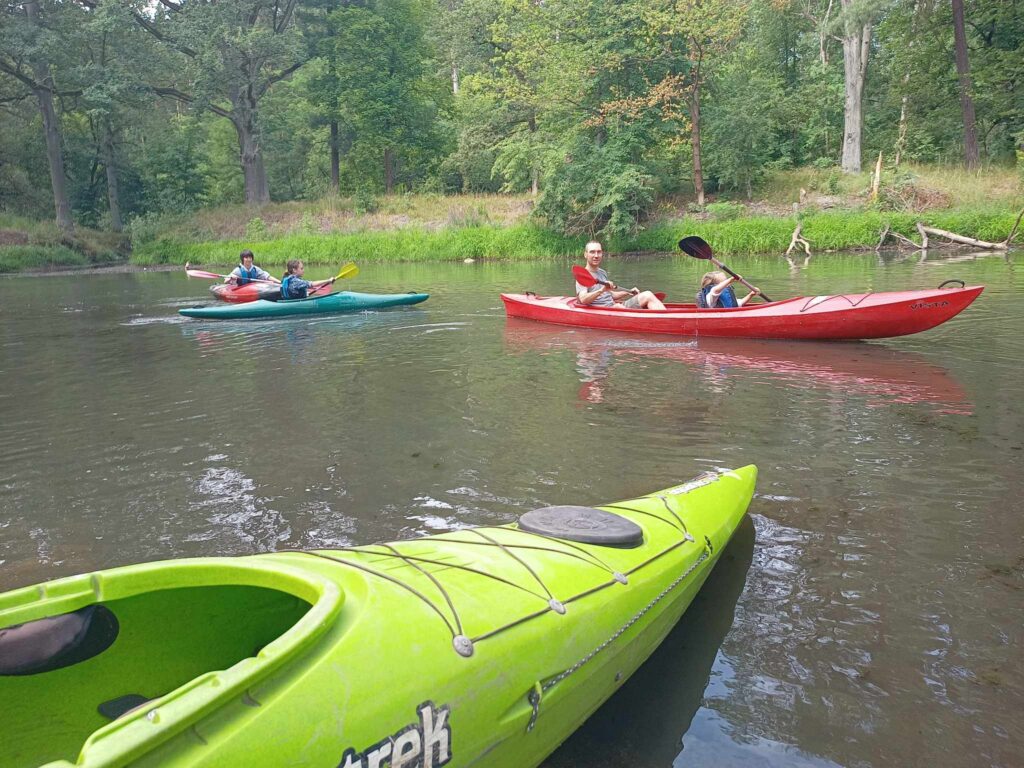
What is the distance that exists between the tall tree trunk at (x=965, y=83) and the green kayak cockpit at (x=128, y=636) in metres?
23.7

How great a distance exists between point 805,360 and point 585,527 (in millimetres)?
5205

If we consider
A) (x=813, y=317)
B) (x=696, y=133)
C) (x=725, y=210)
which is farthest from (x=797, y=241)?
(x=813, y=317)

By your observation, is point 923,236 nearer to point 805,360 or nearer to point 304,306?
point 805,360

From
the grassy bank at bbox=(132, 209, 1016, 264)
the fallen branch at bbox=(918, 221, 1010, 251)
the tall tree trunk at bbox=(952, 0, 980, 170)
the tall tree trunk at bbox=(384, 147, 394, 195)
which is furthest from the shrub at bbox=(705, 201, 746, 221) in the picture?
the tall tree trunk at bbox=(384, 147, 394, 195)

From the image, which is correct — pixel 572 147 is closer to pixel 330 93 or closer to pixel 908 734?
pixel 330 93

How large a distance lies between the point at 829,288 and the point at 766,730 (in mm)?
10715

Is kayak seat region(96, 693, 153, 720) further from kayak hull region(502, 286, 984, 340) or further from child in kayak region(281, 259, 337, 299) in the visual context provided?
child in kayak region(281, 259, 337, 299)

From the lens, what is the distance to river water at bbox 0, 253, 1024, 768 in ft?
7.53

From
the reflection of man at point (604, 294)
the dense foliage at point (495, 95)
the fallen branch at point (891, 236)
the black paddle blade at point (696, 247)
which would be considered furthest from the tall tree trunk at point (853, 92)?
the reflection of man at point (604, 294)

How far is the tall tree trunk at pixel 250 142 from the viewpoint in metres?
26.6

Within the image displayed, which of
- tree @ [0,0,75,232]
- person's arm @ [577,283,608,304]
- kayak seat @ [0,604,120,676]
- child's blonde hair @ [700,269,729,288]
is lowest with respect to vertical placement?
kayak seat @ [0,604,120,676]

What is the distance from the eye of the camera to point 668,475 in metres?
4.18

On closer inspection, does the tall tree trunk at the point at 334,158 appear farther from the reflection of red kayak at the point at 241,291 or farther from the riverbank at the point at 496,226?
the reflection of red kayak at the point at 241,291

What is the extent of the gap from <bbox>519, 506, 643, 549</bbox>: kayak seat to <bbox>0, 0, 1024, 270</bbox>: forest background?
18746 millimetres
